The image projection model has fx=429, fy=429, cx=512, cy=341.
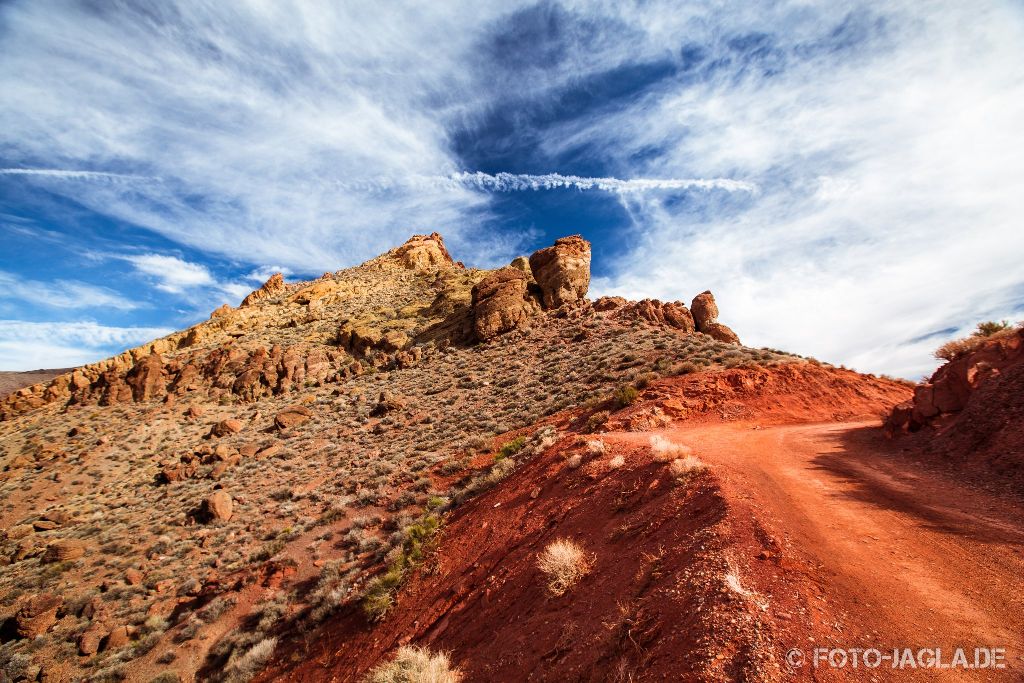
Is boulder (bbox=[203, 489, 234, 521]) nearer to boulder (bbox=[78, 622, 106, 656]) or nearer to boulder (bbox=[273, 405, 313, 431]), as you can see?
boulder (bbox=[78, 622, 106, 656])

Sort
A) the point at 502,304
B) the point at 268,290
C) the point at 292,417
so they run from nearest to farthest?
the point at 292,417 → the point at 502,304 → the point at 268,290

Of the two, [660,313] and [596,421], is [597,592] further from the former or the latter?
[660,313]

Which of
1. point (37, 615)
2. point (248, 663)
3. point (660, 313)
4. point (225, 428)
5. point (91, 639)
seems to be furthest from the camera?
point (660, 313)

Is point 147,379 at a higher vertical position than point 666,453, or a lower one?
higher

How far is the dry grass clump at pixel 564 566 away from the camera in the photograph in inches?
254

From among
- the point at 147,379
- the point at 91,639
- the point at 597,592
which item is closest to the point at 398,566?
the point at 597,592

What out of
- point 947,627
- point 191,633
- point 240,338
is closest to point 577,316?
point 191,633

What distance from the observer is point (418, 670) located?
6.20 metres

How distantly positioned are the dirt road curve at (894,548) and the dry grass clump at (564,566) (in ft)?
8.41

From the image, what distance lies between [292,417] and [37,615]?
14.9 m

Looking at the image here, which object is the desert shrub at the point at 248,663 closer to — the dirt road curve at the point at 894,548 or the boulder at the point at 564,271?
the dirt road curve at the point at 894,548

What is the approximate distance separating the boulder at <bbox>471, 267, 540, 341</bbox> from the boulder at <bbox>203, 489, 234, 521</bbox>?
19.9m

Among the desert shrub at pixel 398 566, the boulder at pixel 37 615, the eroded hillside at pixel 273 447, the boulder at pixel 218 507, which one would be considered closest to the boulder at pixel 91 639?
the eroded hillside at pixel 273 447

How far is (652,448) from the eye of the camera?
944 centimetres
